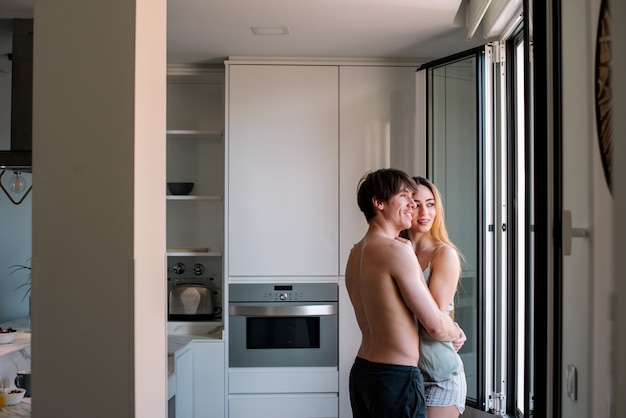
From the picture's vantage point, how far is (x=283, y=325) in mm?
4156

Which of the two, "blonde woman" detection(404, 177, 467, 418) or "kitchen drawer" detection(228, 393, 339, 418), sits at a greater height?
"blonde woman" detection(404, 177, 467, 418)

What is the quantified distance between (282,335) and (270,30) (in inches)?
72.2

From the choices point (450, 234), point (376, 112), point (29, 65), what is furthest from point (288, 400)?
point (29, 65)

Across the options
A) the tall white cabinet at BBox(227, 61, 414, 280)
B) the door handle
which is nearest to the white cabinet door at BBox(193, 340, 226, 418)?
the tall white cabinet at BBox(227, 61, 414, 280)

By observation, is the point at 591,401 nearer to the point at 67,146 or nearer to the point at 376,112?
the point at 67,146

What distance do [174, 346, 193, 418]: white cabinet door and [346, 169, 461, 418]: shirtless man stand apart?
166 cm

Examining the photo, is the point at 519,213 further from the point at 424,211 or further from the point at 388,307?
the point at 388,307

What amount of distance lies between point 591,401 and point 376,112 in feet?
9.11

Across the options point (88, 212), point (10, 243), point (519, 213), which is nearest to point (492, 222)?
point (519, 213)

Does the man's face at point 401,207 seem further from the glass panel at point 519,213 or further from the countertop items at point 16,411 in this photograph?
the countertop items at point 16,411

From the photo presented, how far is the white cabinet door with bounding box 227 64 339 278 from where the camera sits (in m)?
4.14

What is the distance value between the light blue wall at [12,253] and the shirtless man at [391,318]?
8.87 ft

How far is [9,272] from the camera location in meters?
4.14

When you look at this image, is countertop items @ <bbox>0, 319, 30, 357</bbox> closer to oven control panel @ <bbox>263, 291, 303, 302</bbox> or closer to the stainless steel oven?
the stainless steel oven
